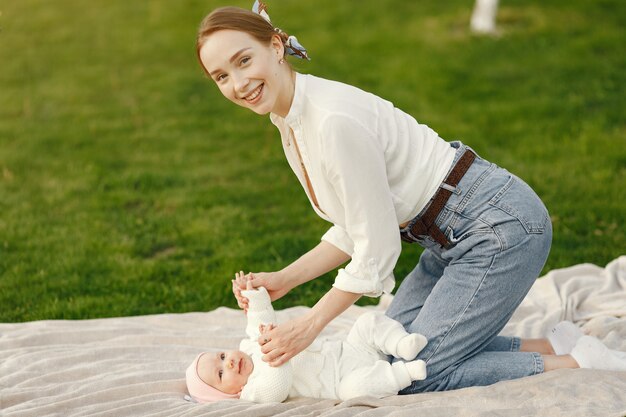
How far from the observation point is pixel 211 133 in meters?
7.29

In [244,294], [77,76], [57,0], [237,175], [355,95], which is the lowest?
Answer: [244,294]

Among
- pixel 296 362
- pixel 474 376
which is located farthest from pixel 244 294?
pixel 474 376

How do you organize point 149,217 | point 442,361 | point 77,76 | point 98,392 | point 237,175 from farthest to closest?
point 77,76
point 237,175
point 149,217
point 98,392
point 442,361

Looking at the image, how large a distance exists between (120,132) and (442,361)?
4.86 metres

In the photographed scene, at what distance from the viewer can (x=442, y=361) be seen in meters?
3.23

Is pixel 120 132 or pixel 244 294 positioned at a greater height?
pixel 120 132

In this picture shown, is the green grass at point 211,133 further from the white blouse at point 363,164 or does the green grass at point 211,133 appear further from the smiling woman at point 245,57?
the smiling woman at point 245,57

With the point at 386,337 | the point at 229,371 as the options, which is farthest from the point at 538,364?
the point at 229,371

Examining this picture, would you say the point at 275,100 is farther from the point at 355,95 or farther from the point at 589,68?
the point at 589,68

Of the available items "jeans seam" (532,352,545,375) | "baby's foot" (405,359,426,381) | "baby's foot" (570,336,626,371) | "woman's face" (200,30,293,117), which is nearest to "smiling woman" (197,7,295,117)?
"woman's face" (200,30,293,117)

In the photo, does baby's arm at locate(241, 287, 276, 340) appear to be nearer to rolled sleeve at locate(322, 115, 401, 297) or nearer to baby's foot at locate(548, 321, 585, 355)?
rolled sleeve at locate(322, 115, 401, 297)

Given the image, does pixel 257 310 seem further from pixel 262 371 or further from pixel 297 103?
pixel 297 103

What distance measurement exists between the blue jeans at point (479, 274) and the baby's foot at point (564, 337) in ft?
1.10

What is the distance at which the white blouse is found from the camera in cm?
291
